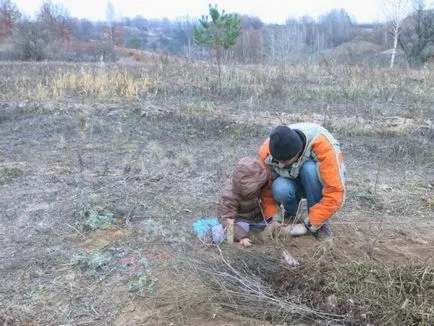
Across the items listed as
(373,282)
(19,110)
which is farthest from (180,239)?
(19,110)

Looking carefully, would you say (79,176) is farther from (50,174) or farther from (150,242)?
(150,242)

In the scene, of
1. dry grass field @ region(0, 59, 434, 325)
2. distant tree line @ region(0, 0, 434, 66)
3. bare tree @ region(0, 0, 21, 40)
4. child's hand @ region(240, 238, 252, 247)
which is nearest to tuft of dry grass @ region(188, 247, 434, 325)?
dry grass field @ region(0, 59, 434, 325)

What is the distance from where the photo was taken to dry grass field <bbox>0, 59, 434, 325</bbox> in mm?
2273

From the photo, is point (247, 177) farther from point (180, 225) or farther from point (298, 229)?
point (180, 225)

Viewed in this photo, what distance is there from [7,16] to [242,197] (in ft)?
142

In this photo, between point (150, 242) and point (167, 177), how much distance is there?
131 centimetres

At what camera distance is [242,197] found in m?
2.85

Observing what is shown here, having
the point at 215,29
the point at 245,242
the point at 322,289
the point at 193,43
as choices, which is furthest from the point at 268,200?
the point at 193,43

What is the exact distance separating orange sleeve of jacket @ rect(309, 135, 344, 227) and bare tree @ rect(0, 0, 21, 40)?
→ 1541 inches

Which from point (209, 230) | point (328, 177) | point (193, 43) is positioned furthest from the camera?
point (193, 43)

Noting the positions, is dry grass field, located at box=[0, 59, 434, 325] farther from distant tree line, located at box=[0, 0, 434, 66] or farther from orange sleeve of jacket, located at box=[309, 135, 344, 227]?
distant tree line, located at box=[0, 0, 434, 66]

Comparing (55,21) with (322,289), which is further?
(55,21)

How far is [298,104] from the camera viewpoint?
826 cm

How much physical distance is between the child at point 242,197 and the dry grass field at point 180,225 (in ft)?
0.46
